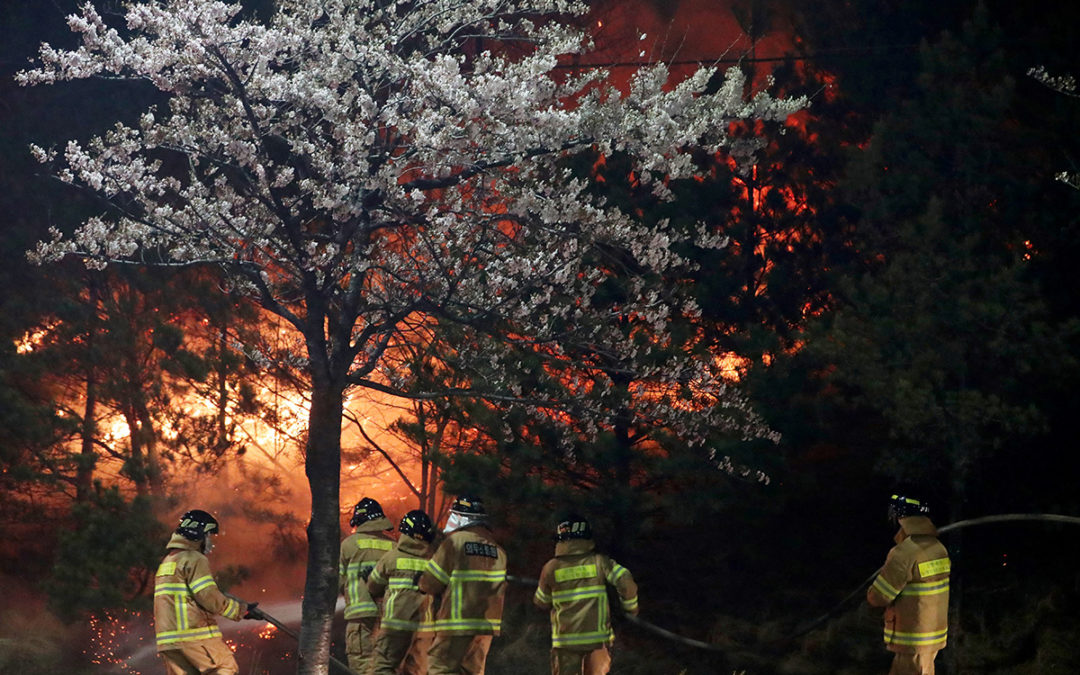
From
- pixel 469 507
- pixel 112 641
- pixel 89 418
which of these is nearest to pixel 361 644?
pixel 469 507

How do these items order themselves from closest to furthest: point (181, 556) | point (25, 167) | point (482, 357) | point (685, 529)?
point (181, 556) → point (482, 357) → point (685, 529) → point (25, 167)

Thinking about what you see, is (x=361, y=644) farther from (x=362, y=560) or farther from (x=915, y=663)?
(x=915, y=663)

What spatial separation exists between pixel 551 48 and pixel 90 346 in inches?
335

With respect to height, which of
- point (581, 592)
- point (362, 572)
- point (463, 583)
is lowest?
point (581, 592)

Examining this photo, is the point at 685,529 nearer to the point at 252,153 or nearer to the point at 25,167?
the point at 252,153

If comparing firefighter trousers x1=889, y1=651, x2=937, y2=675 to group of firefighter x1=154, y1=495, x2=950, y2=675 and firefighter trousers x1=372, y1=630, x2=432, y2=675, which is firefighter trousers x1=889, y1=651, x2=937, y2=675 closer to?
group of firefighter x1=154, y1=495, x2=950, y2=675

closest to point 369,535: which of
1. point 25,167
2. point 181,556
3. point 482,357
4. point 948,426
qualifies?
point 181,556

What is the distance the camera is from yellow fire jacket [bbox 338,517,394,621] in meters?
8.81

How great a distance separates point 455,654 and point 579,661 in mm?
954

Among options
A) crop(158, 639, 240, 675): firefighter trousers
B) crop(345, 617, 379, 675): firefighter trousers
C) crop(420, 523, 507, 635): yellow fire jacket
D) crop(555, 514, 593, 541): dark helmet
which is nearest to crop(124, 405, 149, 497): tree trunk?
crop(345, 617, 379, 675): firefighter trousers

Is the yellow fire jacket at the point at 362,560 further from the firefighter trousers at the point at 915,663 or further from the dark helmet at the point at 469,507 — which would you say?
the firefighter trousers at the point at 915,663

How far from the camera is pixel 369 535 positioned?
29.3ft

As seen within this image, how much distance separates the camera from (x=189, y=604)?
7473 millimetres

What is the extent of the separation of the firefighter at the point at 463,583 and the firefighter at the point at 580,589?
1.23 feet
